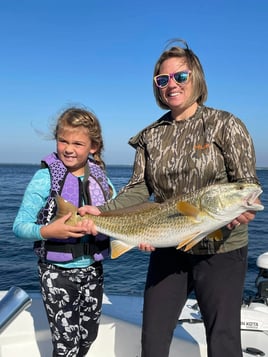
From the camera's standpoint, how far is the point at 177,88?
10.3ft

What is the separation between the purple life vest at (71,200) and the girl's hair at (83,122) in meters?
0.24

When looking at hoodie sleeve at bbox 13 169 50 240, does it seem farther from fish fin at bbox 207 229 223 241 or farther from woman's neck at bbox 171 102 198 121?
fish fin at bbox 207 229 223 241

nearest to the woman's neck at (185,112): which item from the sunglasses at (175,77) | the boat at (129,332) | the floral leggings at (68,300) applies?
the sunglasses at (175,77)

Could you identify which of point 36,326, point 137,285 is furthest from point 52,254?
point 137,285

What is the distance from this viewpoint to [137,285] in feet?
35.1

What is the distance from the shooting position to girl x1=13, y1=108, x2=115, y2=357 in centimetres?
342

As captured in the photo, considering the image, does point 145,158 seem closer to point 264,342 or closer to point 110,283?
point 264,342

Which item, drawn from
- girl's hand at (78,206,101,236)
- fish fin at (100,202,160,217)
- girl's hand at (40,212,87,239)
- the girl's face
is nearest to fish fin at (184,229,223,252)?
fish fin at (100,202,160,217)

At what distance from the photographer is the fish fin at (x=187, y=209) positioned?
2.97m

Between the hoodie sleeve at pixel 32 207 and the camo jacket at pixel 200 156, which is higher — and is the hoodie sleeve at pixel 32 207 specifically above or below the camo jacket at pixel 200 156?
below

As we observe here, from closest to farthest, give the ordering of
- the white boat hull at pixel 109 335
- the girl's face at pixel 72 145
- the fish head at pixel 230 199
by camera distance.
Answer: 1. the fish head at pixel 230 199
2. the girl's face at pixel 72 145
3. the white boat hull at pixel 109 335

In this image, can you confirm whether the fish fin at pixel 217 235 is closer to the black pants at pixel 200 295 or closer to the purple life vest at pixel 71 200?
the black pants at pixel 200 295

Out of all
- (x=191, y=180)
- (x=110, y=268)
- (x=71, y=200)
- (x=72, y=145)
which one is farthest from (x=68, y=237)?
(x=110, y=268)

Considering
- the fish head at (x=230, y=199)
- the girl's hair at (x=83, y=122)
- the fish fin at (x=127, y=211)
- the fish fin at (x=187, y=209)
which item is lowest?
the fish fin at (x=127, y=211)
